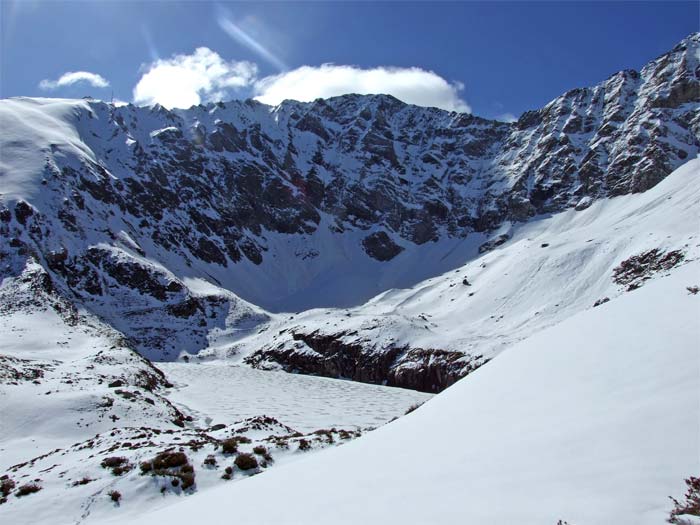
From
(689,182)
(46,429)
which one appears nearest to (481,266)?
(689,182)

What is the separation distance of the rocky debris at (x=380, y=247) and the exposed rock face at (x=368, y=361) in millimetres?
81707

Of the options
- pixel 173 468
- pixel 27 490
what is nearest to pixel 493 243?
pixel 173 468

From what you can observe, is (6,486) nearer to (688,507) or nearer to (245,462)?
(245,462)

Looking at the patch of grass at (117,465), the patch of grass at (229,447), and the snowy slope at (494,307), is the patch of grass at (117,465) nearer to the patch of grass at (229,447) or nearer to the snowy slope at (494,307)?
the patch of grass at (229,447)

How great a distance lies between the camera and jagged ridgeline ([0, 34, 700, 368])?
9362 centimetres

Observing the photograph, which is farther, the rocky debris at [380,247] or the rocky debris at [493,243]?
the rocky debris at [380,247]

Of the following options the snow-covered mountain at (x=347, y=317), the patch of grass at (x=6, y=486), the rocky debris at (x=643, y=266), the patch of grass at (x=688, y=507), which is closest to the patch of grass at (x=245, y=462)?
the snow-covered mountain at (x=347, y=317)

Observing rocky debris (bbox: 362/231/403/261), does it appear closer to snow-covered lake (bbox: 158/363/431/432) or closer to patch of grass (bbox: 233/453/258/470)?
snow-covered lake (bbox: 158/363/431/432)

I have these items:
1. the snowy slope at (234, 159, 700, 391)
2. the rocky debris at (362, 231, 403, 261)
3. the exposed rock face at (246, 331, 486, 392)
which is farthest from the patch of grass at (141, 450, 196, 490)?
the rocky debris at (362, 231, 403, 261)

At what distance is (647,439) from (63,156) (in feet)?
421

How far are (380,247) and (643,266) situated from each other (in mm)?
107528

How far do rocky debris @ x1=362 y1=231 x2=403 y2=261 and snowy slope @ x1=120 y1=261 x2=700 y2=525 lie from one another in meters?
151

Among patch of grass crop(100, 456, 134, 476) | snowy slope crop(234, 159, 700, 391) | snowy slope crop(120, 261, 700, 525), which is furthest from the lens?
snowy slope crop(234, 159, 700, 391)

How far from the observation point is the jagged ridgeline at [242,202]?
93625 millimetres
